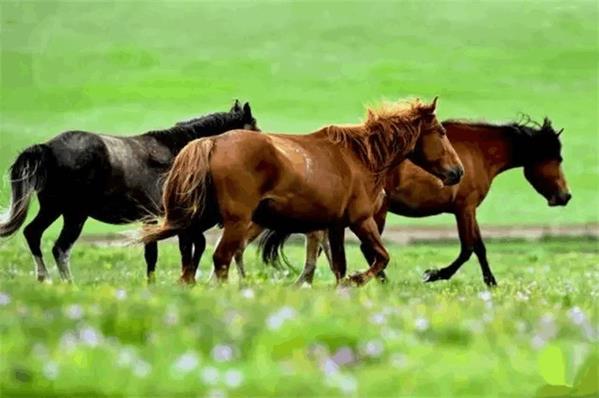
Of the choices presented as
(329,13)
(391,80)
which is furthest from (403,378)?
(329,13)

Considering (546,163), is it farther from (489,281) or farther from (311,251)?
(311,251)

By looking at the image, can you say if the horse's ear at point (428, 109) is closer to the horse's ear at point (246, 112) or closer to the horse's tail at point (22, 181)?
the horse's ear at point (246, 112)

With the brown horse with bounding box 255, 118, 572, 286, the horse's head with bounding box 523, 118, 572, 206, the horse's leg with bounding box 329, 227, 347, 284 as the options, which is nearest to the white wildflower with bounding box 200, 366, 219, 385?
the horse's leg with bounding box 329, 227, 347, 284

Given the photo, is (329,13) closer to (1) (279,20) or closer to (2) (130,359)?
(1) (279,20)

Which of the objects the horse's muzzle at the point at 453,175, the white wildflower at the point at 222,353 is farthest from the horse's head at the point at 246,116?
the white wildflower at the point at 222,353

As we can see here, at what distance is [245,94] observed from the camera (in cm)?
4219

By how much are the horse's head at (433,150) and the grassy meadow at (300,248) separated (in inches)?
50.8

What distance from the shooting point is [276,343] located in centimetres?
727

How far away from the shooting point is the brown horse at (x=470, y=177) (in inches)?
657

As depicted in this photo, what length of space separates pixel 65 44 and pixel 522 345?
135 ft

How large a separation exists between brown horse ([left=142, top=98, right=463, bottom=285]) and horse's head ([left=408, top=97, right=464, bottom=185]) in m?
0.01

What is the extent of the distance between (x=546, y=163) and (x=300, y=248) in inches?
388

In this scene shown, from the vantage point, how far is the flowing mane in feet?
42.7

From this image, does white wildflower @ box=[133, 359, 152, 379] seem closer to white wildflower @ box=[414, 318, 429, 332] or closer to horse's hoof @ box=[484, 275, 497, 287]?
white wildflower @ box=[414, 318, 429, 332]
